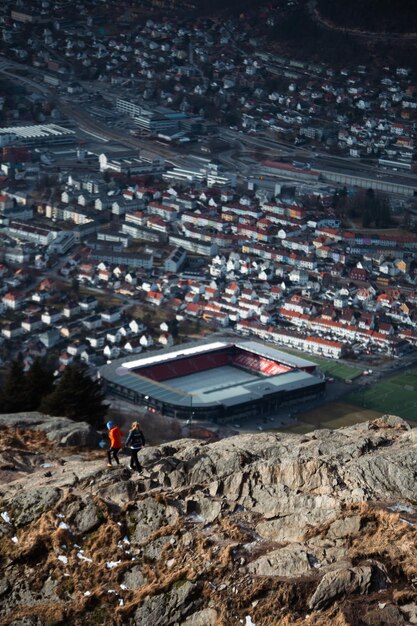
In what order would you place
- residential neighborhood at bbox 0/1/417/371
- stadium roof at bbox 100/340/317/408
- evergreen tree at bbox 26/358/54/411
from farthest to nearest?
residential neighborhood at bbox 0/1/417/371 → stadium roof at bbox 100/340/317/408 → evergreen tree at bbox 26/358/54/411

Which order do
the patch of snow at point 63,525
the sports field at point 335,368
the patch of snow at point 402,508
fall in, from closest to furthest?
the patch of snow at point 402,508 → the patch of snow at point 63,525 → the sports field at point 335,368

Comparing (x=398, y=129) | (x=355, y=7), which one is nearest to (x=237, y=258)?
(x=398, y=129)

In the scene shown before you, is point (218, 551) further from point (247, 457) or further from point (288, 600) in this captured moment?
point (247, 457)

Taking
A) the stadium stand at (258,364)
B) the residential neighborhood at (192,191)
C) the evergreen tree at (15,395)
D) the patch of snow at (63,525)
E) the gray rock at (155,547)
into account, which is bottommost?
the residential neighborhood at (192,191)

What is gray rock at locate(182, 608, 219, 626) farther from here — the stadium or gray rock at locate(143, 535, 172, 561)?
the stadium

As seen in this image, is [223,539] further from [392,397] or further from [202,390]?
[392,397]

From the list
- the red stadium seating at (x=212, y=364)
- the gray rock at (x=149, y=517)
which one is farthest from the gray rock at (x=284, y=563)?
the red stadium seating at (x=212, y=364)

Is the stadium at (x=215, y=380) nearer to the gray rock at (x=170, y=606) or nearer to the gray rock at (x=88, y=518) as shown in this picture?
the gray rock at (x=88, y=518)

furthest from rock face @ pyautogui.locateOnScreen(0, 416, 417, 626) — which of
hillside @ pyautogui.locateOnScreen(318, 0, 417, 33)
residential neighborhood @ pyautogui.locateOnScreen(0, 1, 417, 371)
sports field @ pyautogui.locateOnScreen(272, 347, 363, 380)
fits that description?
hillside @ pyautogui.locateOnScreen(318, 0, 417, 33)
